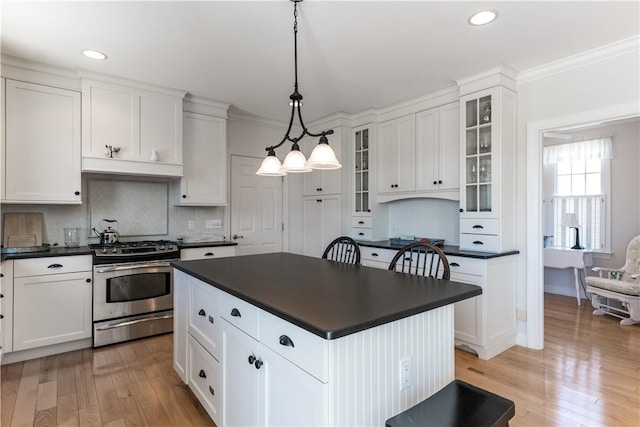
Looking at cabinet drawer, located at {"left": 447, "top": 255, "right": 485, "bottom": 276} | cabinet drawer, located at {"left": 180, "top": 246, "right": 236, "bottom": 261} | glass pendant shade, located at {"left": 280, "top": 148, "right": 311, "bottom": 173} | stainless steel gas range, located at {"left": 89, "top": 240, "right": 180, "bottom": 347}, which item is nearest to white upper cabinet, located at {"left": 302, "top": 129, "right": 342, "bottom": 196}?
cabinet drawer, located at {"left": 180, "top": 246, "right": 236, "bottom": 261}

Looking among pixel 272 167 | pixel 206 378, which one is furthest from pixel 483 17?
pixel 206 378

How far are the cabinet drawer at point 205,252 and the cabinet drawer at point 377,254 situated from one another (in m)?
1.58

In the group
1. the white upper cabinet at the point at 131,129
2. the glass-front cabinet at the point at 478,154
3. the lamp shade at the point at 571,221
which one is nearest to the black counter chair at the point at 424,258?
the glass-front cabinet at the point at 478,154

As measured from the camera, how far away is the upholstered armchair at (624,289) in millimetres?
3746

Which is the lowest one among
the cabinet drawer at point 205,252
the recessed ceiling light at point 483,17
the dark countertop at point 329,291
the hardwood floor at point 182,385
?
the hardwood floor at point 182,385

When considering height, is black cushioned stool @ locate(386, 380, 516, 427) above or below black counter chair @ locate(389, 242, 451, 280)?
below

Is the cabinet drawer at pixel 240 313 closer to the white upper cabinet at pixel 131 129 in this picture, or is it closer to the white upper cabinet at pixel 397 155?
the white upper cabinet at pixel 131 129

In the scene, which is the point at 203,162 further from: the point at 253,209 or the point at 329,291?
the point at 329,291

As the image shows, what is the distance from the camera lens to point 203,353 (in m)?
2.07

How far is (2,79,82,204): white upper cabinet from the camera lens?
9.60 feet

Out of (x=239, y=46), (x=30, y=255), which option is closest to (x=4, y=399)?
(x=30, y=255)

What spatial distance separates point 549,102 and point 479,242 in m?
1.40

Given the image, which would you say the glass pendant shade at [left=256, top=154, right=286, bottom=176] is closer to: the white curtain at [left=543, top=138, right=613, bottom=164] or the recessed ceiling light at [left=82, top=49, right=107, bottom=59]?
the recessed ceiling light at [left=82, top=49, right=107, bottom=59]

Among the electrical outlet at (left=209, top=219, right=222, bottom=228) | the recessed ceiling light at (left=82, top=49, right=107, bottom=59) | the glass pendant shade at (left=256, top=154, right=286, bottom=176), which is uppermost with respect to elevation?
the recessed ceiling light at (left=82, top=49, right=107, bottom=59)
